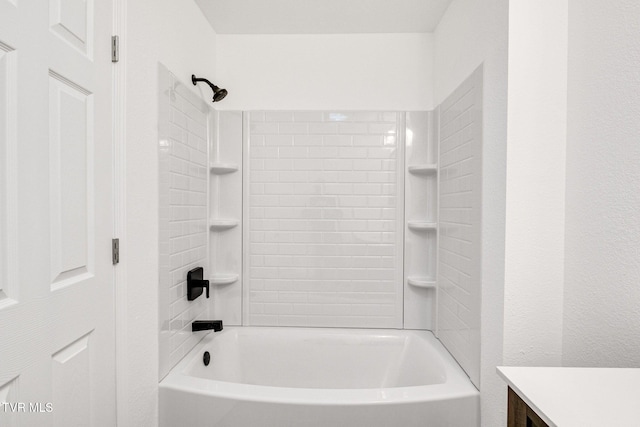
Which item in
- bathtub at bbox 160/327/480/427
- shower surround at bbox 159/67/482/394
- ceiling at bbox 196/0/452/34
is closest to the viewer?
bathtub at bbox 160/327/480/427

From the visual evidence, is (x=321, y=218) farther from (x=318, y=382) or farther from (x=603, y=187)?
(x=603, y=187)

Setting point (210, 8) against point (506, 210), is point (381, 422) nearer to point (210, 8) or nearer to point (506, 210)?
point (506, 210)

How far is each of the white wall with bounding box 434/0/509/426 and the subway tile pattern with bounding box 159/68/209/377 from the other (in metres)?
1.36

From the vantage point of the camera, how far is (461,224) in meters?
1.79

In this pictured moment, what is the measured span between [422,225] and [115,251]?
1.63 metres

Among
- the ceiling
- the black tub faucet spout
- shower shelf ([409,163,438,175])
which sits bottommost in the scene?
the black tub faucet spout

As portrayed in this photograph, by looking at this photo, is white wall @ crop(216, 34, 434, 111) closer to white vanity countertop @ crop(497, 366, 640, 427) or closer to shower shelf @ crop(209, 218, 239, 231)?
shower shelf @ crop(209, 218, 239, 231)

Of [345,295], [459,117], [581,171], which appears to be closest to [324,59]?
[459,117]

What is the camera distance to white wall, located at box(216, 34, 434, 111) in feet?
7.79

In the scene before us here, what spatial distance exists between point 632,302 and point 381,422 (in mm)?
984

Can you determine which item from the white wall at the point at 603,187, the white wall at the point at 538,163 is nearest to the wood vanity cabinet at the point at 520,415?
the white wall at the point at 603,187

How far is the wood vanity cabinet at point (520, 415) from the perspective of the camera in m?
0.78

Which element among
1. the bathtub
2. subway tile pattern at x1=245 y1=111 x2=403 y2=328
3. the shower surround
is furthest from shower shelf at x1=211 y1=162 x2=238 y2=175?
the bathtub

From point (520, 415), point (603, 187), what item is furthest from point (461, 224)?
point (520, 415)
